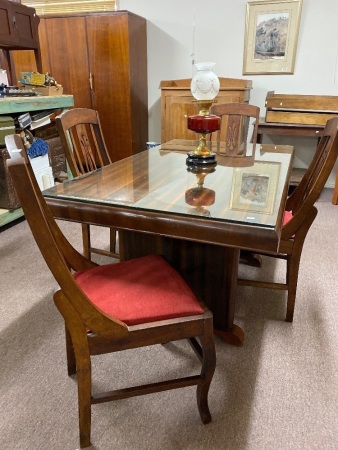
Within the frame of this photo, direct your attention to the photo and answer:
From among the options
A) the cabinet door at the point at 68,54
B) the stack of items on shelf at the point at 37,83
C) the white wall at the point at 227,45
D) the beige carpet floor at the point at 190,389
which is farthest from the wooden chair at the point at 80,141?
the white wall at the point at 227,45

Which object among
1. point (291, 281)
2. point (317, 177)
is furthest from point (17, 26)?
point (291, 281)

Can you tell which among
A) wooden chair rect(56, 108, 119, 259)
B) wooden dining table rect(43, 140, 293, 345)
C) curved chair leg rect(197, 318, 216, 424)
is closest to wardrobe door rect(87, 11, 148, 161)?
wooden chair rect(56, 108, 119, 259)

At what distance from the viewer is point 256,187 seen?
1.32 metres

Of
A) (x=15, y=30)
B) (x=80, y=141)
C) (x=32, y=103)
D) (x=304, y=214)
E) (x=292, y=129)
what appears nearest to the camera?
(x=304, y=214)

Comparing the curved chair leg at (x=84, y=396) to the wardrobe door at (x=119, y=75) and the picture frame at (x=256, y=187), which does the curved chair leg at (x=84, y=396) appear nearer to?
the picture frame at (x=256, y=187)

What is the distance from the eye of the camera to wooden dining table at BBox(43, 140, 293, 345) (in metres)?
0.99

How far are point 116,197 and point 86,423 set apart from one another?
2.37ft

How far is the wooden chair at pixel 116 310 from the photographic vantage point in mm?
844

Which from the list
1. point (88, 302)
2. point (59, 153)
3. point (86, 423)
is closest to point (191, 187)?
point (88, 302)

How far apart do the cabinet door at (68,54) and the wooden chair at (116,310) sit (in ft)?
10.6

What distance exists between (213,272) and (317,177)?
0.58 meters

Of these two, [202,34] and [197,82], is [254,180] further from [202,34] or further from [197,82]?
[202,34]

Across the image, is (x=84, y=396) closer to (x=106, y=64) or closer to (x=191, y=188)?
(x=191, y=188)

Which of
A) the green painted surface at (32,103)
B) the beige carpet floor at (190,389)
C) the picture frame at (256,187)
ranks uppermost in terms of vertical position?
the green painted surface at (32,103)
